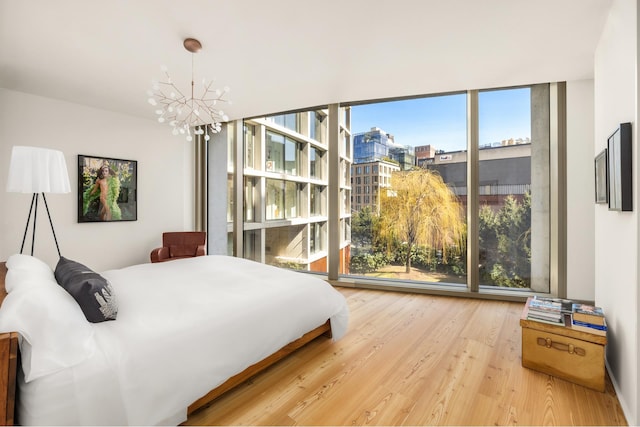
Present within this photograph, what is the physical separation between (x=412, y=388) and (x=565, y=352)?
1064 mm

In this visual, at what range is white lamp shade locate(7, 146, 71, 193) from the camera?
2684 mm

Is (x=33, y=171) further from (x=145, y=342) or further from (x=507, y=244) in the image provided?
(x=507, y=244)

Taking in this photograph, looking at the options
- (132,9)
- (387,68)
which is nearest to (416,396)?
(387,68)

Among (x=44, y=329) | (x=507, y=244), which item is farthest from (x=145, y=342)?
(x=507, y=244)

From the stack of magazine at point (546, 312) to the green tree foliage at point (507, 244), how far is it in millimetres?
1428

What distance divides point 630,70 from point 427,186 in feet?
7.95

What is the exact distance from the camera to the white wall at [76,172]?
354cm

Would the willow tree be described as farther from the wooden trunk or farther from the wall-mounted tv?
the wall-mounted tv

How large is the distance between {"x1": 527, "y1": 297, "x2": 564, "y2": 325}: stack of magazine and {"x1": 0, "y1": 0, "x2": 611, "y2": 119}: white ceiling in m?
2.19

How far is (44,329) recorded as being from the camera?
1246 mm

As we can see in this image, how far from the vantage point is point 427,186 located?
4.04 metres

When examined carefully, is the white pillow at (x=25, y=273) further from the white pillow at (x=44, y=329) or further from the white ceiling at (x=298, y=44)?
the white ceiling at (x=298, y=44)

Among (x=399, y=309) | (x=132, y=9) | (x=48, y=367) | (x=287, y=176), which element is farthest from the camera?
(x=287, y=176)

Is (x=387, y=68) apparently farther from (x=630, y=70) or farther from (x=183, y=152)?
(x=183, y=152)
